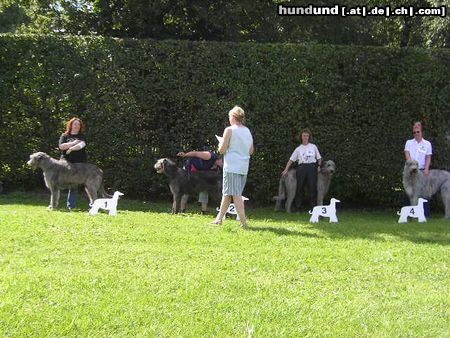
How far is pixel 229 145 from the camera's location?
8539 mm

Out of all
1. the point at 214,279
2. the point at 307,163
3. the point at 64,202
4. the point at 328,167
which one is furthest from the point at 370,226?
the point at 64,202

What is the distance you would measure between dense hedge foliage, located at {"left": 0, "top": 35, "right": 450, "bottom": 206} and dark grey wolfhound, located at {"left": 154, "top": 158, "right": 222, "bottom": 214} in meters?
Answer: 1.71

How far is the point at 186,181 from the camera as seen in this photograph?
10.3 m

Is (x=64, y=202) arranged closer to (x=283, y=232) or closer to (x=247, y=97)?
(x=247, y=97)

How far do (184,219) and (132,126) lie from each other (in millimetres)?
3570

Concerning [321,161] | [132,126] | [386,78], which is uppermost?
[386,78]

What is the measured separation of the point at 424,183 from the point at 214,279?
22.5 ft

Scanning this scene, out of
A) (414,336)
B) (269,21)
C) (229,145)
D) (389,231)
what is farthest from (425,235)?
(269,21)

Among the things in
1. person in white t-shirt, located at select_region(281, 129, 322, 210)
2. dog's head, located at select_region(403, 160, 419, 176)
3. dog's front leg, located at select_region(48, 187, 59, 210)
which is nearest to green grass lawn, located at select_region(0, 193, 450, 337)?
dog's front leg, located at select_region(48, 187, 59, 210)

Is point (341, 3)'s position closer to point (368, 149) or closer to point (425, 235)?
point (368, 149)

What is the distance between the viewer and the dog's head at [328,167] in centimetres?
1130

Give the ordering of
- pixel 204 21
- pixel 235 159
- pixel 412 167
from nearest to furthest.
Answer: pixel 235 159 → pixel 412 167 → pixel 204 21

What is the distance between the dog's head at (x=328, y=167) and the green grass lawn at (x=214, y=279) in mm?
2687

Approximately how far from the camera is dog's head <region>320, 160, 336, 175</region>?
1130 centimetres
